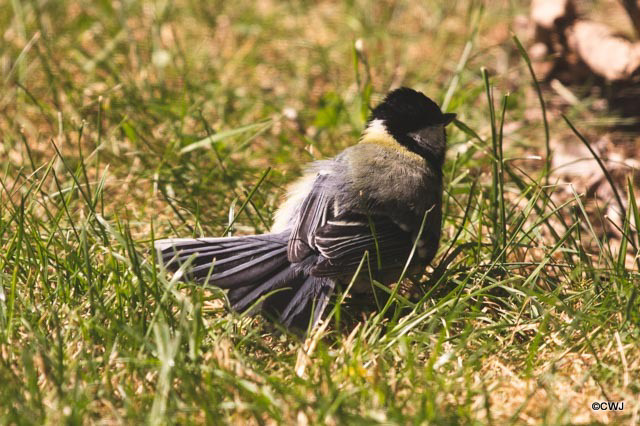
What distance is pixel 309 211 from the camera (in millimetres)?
2865

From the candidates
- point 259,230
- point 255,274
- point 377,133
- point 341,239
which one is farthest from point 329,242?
point 377,133

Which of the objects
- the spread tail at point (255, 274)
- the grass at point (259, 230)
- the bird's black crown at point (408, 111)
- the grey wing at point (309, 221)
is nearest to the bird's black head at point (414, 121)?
the bird's black crown at point (408, 111)

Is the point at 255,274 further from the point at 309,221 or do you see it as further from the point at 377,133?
the point at 377,133

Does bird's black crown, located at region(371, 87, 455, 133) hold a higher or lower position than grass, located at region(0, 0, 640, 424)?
higher

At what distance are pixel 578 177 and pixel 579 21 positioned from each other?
1065 millimetres

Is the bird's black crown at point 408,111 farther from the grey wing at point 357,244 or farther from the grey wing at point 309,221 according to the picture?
the grey wing at point 357,244

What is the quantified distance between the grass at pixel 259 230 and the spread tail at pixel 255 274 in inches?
3.0

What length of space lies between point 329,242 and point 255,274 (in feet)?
0.92

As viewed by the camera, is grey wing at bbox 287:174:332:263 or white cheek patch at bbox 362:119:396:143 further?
white cheek patch at bbox 362:119:396:143

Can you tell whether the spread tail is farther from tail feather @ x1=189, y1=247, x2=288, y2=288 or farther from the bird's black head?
the bird's black head

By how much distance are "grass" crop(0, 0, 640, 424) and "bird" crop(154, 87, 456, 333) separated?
0.31 feet

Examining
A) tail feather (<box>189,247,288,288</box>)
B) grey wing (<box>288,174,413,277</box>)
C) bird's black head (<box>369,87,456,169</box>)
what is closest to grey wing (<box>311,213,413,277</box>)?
grey wing (<box>288,174,413,277</box>)

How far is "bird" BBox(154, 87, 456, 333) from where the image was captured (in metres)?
2.62

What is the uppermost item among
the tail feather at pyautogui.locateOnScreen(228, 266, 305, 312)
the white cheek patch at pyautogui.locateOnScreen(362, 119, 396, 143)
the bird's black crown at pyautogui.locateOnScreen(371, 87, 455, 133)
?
the bird's black crown at pyautogui.locateOnScreen(371, 87, 455, 133)
